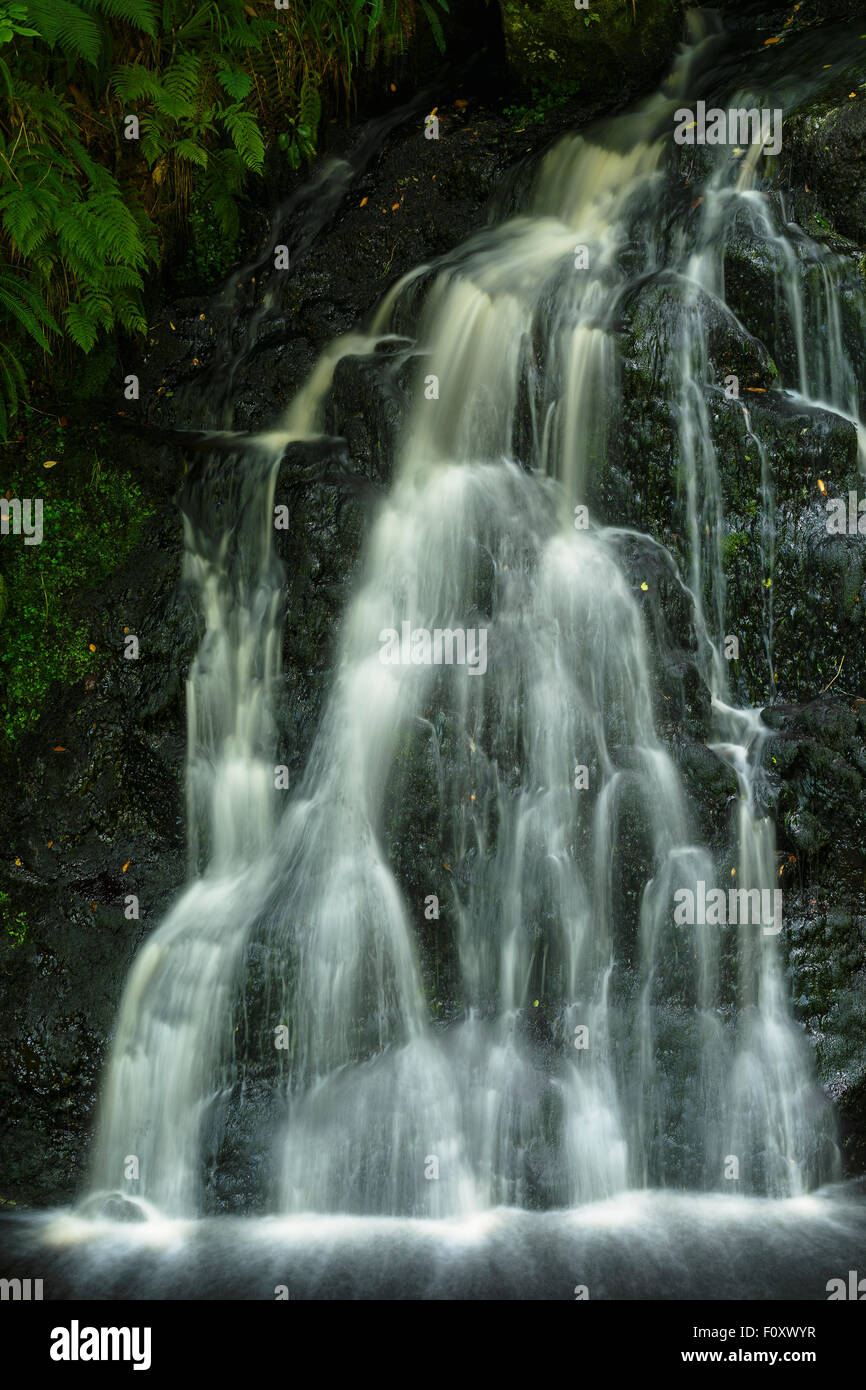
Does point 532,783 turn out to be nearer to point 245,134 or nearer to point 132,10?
point 245,134

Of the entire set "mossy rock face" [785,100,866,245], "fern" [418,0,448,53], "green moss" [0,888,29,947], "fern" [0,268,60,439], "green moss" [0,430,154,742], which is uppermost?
"fern" [418,0,448,53]

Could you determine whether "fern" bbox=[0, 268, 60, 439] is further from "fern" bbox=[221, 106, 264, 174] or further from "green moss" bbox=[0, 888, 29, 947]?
"green moss" bbox=[0, 888, 29, 947]

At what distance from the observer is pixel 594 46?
361 inches

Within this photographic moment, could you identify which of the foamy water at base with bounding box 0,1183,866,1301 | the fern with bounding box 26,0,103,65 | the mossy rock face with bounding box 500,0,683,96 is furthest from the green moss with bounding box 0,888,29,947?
the mossy rock face with bounding box 500,0,683,96

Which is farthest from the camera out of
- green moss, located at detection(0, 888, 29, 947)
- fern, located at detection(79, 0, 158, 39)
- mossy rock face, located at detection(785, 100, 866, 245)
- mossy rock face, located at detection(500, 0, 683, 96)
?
mossy rock face, located at detection(500, 0, 683, 96)

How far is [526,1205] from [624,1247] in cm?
57

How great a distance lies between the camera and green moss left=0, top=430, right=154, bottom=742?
6.81 meters

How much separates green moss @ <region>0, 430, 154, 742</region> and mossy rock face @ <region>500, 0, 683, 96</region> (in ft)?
16.3

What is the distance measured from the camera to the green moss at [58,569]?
268 inches

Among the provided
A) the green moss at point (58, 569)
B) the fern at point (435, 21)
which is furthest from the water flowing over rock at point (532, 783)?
the fern at point (435, 21)

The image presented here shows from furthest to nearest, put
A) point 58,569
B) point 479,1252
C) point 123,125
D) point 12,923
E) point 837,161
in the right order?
point 123,125 < point 58,569 < point 837,161 < point 12,923 < point 479,1252

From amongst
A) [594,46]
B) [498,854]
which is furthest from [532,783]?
[594,46]

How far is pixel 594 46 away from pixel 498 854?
6821mm
